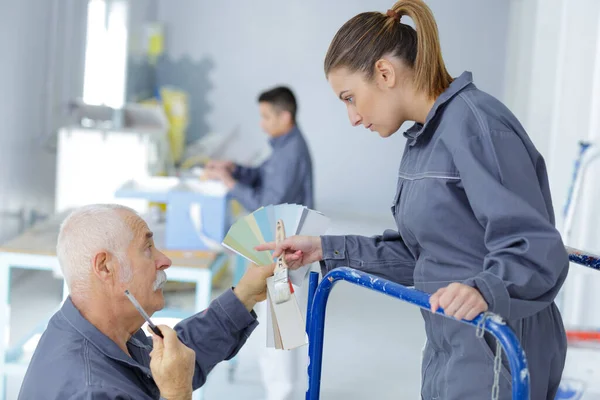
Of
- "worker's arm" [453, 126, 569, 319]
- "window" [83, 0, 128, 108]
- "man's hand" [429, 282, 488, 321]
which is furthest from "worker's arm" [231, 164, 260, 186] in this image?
"man's hand" [429, 282, 488, 321]

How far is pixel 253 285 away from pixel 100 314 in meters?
0.44

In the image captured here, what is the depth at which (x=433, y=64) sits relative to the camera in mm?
1711

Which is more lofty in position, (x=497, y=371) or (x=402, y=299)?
(x=402, y=299)

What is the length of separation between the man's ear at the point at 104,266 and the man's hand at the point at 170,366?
Result: 8.5 inches

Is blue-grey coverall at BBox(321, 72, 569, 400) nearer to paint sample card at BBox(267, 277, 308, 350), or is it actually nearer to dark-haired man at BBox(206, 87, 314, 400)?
paint sample card at BBox(267, 277, 308, 350)

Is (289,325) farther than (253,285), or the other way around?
(253,285)

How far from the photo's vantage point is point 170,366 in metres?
1.65

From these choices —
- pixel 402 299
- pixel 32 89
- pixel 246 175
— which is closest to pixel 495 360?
pixel 402 299

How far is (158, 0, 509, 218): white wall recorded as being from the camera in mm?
8852

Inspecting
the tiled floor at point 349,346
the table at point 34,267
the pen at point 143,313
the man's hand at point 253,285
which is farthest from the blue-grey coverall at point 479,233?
the tiled floor at point 349,346

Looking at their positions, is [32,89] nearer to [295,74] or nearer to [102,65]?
[102,65]

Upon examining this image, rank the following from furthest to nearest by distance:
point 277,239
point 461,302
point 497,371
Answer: point 277,239 < point 497,371 < point 461,302

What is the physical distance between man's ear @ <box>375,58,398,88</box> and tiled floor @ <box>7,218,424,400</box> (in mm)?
2369

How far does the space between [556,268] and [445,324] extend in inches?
11.8
